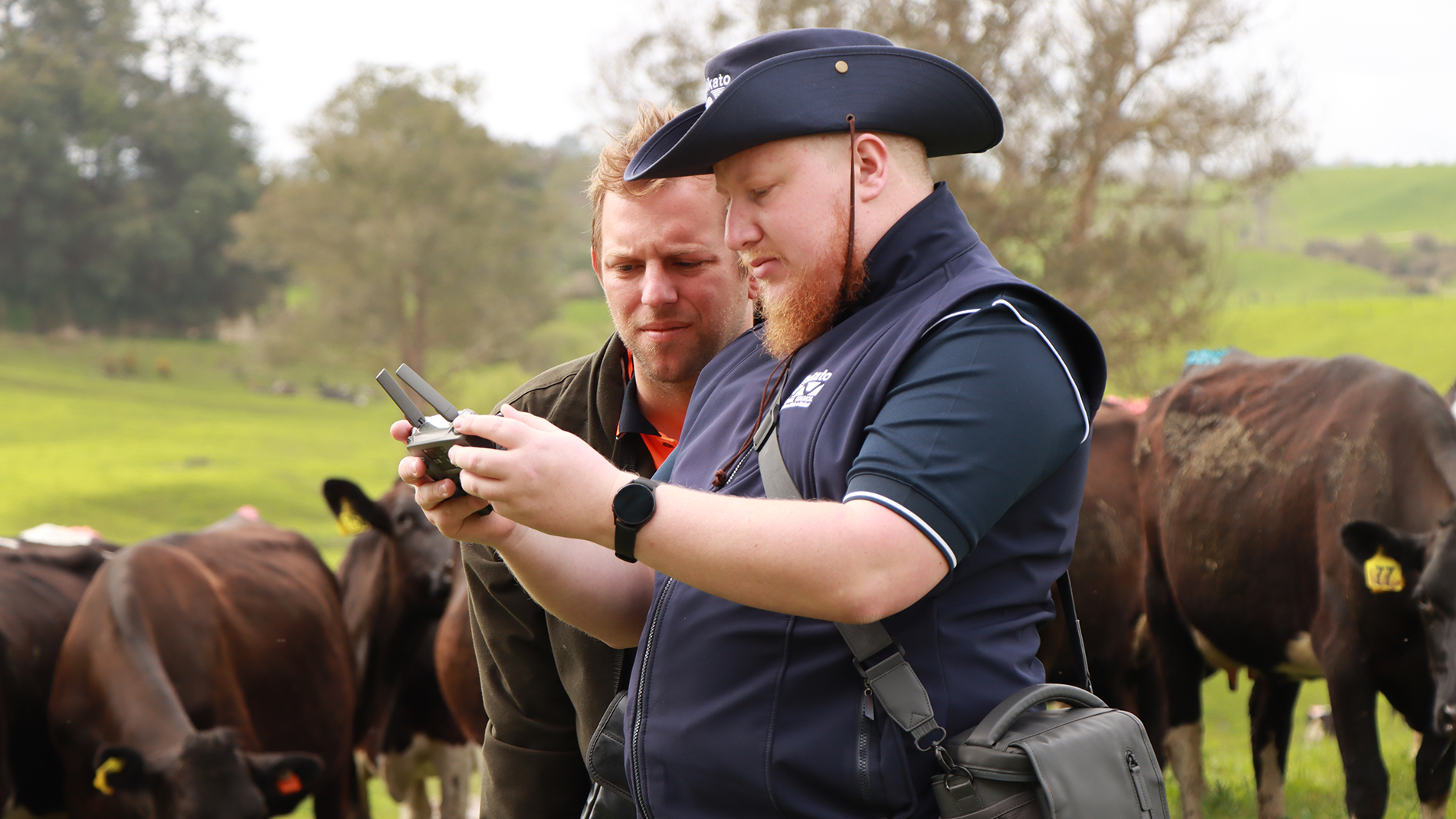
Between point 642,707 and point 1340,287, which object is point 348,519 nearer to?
point 642,707

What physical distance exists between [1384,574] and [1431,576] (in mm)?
232

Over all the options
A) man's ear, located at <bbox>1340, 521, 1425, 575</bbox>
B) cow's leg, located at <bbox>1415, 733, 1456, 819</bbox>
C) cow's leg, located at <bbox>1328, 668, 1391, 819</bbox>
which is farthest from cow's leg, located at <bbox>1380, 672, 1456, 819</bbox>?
man's ear, located at <bbox>1340, 521, 1425, 575</bbox>

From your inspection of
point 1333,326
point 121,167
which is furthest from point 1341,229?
point 121,167

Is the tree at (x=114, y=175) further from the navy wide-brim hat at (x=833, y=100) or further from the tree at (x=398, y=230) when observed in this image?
the navy wide-brim hat at (x=833, y=100)

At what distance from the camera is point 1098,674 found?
637cm

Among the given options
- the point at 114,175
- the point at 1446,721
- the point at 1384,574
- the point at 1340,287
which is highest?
the point at 114,175

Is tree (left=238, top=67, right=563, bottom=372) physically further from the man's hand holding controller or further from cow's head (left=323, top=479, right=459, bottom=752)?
the man's hand holding controller

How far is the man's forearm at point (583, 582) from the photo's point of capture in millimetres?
2064

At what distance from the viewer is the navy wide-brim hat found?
1.73 meters

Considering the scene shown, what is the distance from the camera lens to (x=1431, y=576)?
522cm

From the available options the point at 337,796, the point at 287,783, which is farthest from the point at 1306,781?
the point at 287,783

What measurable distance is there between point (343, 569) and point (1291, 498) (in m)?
6.18

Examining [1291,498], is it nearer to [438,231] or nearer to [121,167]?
[438,231]

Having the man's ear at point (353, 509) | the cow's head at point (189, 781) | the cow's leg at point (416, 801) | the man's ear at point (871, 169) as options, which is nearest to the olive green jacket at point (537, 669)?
the man's ear at point (871, 169)
